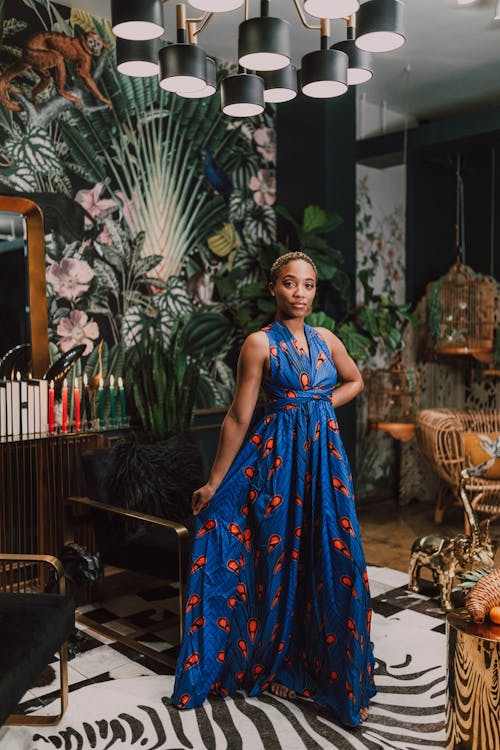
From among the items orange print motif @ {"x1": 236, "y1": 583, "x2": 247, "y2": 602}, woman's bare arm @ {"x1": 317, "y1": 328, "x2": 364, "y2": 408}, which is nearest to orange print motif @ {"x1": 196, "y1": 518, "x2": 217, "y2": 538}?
orange print motif @ {"x1": 236, "y1": 583, "x2": 247, "y2": 602}

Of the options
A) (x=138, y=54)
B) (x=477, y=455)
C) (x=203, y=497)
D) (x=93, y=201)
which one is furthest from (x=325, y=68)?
(x=477, y=455)

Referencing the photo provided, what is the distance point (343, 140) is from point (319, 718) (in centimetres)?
360

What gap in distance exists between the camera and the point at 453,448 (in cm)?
488

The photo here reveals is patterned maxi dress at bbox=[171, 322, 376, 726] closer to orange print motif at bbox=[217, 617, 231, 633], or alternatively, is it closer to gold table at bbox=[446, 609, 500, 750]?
orange print motif at bbox=[217, 617, 231, 633]

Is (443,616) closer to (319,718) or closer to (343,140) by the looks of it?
(319,718)

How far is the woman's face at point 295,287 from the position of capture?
2.41 m

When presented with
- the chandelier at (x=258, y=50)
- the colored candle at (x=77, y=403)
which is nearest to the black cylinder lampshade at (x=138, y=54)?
the chandelier at (x=258, y=50)

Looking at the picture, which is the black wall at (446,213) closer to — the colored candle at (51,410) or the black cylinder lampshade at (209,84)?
the colored candle at (51,410)

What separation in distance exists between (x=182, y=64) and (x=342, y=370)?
46.1 inches

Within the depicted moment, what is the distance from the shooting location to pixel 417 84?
5.16 meters

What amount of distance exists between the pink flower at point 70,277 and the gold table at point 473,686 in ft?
8.81

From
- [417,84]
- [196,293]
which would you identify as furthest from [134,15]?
[417,84]

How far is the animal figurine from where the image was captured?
10.5 ft

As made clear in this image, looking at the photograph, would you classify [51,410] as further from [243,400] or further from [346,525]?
[346,525]
